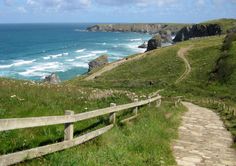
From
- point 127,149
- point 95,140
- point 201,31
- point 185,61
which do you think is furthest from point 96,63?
point 95,140

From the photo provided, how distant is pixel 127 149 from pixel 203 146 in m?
4.26

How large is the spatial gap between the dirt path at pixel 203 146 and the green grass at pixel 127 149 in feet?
1.44

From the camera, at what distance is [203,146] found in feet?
47.4

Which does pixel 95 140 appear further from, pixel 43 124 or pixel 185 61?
pixel 185 61

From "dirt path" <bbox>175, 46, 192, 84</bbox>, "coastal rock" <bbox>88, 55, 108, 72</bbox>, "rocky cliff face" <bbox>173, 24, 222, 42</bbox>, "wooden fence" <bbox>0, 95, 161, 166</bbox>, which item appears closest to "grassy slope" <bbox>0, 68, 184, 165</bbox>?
"wooden fence" <bbox>0, 95, 161, 166</bbox>

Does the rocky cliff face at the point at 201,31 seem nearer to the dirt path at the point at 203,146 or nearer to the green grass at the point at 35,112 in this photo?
the dirt path at the point at 203,146

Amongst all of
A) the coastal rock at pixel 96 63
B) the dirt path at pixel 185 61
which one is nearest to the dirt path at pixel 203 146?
the dirt path at pixel 185 61

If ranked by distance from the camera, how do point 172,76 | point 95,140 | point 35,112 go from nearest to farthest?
point 95,140 → point 35,112 → point 172,76

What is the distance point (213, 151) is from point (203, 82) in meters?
38.6

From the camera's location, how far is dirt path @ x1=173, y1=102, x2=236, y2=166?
482 inches

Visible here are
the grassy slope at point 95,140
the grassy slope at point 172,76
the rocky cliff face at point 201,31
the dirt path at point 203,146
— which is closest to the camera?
the grassy slope at point 95,140

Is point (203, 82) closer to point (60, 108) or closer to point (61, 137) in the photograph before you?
point (60, 108)

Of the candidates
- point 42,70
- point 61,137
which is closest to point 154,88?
point 61,137

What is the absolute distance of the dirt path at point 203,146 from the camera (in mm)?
12234
